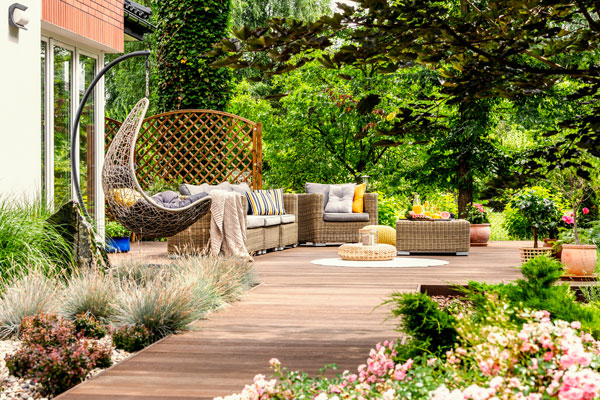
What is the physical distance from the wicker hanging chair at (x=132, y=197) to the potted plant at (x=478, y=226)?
15.2ft

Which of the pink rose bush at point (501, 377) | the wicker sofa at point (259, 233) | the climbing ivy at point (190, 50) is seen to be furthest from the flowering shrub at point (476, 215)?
the pink rose bush at point (501, 377)

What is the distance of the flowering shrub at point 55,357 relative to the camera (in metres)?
2.15

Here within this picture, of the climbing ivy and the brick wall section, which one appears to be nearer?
the brick wall section

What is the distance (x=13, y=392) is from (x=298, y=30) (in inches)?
58.1

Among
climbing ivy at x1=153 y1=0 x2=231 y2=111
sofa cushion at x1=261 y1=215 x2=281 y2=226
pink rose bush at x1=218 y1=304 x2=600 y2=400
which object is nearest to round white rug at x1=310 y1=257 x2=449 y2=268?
sofa cushion at x1=261 y1=215 x2=281 y2=226

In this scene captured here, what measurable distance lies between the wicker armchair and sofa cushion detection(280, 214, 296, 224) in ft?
1.48

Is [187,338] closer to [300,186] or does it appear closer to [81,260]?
[81,260]

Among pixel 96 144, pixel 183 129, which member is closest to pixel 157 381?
pixel 96 144

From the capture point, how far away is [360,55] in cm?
190

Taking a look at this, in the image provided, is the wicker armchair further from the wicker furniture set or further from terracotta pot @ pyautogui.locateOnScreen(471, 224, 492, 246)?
terracotta pot @ pyautogui.locateOnScreen(471, 224, 492, 246)

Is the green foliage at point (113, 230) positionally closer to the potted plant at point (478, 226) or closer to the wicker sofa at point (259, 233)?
the wicker sofa at point (259, 233)

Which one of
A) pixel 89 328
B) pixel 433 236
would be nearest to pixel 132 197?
pixel 89 328

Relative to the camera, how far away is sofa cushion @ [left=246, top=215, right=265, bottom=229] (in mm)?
6922

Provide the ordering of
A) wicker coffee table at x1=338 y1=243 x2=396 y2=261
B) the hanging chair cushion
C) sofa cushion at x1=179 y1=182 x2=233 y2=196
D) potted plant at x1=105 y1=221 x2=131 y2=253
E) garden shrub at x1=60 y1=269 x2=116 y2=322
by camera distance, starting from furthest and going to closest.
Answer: potted plant at x1=105 y1=221 x2=131 y2=253, sofa cushion at x1=179 y1=182 x2=233 y2=196, wicker coffee table at x1=338 y1=243 x2=396 y2=261, the hanging chair cushion, garden shrub at x1=60 y1=269 x2=116 y2=322
